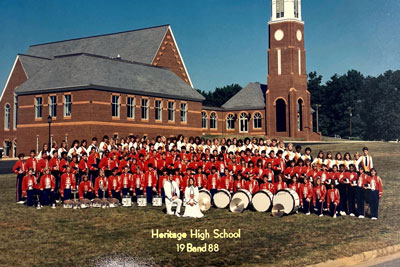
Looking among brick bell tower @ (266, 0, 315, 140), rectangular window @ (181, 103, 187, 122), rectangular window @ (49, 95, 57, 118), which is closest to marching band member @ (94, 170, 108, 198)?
rectangular window @ (49, 95, 57, 118)

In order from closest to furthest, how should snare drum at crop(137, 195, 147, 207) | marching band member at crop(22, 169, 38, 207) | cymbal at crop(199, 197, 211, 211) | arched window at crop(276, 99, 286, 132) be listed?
1. cymbal at crop(199, 197, 211, 211)
2. marching band member at crop(22, 169, 38, 207)
3. snare drum at crop(137, 195, 147, 207)
4. arched window at crop(276, 99, 286, 132)

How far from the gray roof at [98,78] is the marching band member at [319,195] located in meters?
30.0

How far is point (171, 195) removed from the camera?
18797mm

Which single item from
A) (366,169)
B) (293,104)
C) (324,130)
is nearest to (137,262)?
(366,169)

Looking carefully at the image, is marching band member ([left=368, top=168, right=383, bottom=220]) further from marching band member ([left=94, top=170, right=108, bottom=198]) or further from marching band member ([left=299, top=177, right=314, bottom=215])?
marching band member ([left=94, top=170, right=108, bottom=198])

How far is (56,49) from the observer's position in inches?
2677

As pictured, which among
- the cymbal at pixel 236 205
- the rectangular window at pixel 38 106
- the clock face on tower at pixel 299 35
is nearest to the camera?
the cymbal at pixel 236 205

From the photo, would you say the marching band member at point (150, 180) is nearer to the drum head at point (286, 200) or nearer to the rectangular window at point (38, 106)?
the drum head at point (286, 200)

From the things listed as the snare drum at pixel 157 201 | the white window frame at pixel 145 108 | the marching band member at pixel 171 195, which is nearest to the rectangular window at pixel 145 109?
the white window frame at pixel 145 108

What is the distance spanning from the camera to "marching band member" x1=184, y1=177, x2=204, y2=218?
1788cm

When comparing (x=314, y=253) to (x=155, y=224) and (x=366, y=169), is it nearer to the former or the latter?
(x=155, y=224)

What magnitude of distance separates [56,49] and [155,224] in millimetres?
56531

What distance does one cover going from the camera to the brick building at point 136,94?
46281mm

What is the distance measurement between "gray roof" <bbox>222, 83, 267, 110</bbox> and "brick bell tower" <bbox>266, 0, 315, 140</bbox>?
3.23 metres
